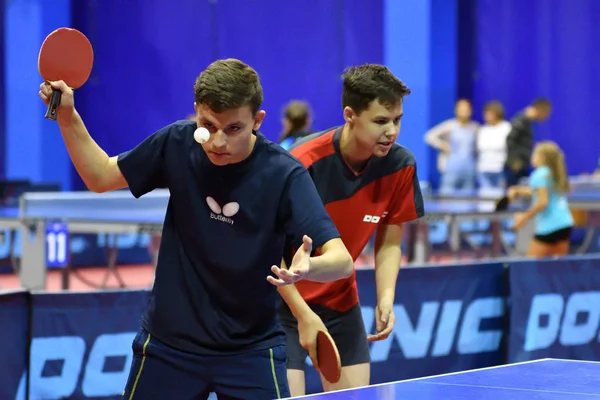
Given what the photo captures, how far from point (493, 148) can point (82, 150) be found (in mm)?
11416

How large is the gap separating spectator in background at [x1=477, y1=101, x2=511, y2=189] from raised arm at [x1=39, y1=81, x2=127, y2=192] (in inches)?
440

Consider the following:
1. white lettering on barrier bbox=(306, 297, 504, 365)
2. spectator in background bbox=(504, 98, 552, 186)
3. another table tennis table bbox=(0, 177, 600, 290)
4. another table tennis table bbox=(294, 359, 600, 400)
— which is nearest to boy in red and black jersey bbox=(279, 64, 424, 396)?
another table tennis table bbox=(294, 359, 600, 400)

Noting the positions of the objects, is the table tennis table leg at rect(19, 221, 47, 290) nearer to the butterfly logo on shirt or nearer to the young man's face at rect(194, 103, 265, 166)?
the butterfly logo on shirt

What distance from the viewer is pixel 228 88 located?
2930 mm

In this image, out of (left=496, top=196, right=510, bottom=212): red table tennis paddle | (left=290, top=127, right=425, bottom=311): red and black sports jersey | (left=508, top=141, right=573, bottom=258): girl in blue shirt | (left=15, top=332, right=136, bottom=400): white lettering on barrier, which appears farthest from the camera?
(left=496, top=196, right=510, bottom=212): red table tennis paddle

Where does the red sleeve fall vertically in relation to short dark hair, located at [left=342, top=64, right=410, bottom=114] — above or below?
below

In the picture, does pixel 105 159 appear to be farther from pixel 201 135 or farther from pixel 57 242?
pixel 57 242

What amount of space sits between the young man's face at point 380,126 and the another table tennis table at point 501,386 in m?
0.75

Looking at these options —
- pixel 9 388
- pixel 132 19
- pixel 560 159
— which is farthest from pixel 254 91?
pixel 132 19

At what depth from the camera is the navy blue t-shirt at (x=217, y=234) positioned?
3.08m

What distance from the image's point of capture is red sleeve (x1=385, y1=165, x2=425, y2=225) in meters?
3.88

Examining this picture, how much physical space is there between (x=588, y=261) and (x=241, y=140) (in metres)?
4.12

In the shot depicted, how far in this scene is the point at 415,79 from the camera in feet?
48.8

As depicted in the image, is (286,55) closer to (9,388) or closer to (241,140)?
(9,388)
